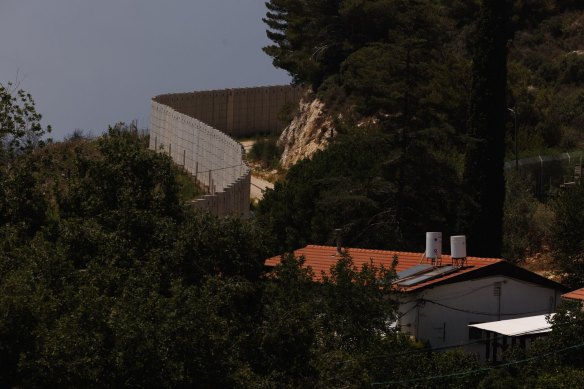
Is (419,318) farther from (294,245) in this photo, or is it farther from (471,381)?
(294,245)

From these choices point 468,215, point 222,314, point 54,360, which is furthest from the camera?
point 468,215

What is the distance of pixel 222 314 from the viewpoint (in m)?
20.8

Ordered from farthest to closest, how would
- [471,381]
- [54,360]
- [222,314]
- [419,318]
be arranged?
[419,318], [471,381], [222,314], [54,360]

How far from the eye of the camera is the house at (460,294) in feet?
90.7

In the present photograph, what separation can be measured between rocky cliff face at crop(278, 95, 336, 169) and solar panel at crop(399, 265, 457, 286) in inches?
1086

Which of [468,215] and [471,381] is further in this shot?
[468,215]

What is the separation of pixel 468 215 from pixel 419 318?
9.22 metres

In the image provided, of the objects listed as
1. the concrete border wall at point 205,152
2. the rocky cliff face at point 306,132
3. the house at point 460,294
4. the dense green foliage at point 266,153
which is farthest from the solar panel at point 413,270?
the dense green foliage at point 266,153

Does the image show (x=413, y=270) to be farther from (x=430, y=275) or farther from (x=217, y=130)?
(x=217, y=130)

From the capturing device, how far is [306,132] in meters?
59.4

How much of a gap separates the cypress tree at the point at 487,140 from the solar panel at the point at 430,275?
23.9 feet

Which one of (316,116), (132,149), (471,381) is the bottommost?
(471,381)

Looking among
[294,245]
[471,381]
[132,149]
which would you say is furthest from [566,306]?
[294,245]

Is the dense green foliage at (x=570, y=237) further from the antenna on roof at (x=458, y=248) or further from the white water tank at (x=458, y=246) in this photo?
the white water tank at (x=458, y=246)
